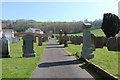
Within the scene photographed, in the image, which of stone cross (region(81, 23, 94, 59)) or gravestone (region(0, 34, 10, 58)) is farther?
gravestone (region(0, 34, 10, 58))

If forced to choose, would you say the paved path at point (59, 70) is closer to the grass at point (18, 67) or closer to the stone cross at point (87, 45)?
the grass at point (18, 67)

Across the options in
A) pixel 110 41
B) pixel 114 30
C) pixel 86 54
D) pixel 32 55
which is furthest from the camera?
pixel 114 30

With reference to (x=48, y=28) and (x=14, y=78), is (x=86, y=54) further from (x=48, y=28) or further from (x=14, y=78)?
(x=48, y=28)

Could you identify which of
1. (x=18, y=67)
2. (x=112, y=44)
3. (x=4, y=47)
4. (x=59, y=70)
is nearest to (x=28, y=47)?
(x=4, y=47)

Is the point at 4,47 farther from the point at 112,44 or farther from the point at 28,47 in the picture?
the point at 112,44

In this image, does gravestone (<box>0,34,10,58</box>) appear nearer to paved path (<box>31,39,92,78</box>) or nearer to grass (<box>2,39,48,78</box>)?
grass (<box>2,39,48,78</box>)

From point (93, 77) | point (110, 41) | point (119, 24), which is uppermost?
point (119, 24)

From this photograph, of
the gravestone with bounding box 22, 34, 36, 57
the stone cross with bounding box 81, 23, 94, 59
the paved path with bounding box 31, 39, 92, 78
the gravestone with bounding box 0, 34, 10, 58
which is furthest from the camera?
the gravestone with bounding box 22, 34, 36, 57

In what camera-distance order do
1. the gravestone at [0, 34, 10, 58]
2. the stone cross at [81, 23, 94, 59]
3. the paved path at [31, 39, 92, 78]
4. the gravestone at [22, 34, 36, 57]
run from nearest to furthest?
the paved path at [31, 39, 92, 78] < the stone cross at [81, 23, 94, 59] < the gravestone at [0, 34, 10, 58] < the gravestone at [22, 34, 36, 57]

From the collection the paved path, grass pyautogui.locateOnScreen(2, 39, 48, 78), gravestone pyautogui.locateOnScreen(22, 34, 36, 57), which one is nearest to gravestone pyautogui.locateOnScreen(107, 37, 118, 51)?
the paved path

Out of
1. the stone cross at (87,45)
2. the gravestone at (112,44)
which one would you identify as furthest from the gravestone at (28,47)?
the gravestone at (112,44)

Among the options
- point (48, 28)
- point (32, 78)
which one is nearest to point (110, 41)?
point (32, 78)

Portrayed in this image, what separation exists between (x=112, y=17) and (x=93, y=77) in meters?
58.3

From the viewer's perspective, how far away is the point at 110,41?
1848 cm
